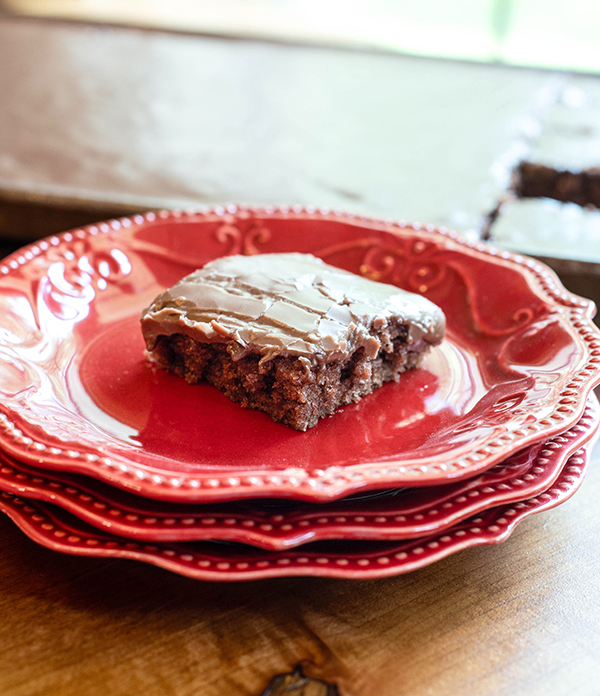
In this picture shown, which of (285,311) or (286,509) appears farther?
(285,311)

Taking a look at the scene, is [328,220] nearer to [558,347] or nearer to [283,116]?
[558,347]

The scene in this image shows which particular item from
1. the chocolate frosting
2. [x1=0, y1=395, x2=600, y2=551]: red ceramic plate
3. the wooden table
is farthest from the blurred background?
[x1=0, y1=395, x2=600, y2=551]: red ceramic plate

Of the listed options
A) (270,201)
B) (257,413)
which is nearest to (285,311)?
(257,413)

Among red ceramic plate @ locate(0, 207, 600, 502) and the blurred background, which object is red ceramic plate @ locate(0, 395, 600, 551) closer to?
red ceramic plate @ locate(0, 207, 600, 502)

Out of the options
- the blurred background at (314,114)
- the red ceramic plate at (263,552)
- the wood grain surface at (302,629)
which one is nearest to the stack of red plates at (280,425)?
the red ceramic plate at (263,552)

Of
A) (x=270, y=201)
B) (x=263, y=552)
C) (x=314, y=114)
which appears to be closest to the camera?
(x=263, y=552)

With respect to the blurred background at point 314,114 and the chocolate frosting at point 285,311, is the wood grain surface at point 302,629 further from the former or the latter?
the blurred background at point 314,114

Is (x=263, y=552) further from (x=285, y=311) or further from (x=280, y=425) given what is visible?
(x=285, y=311)
